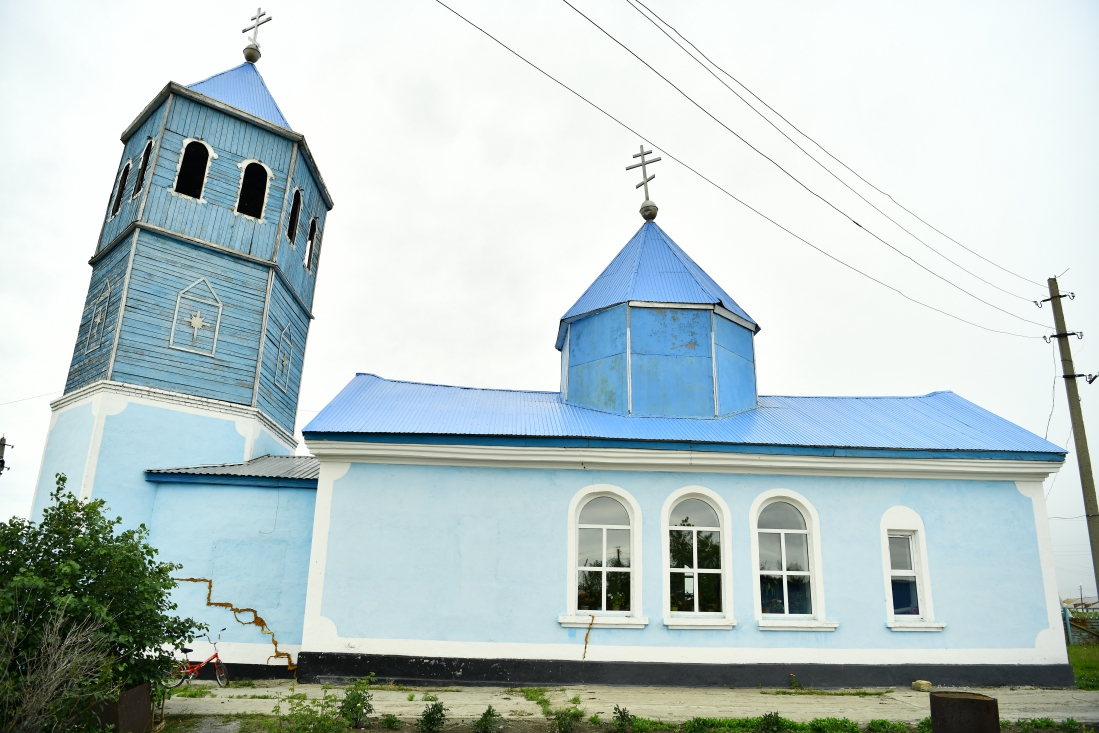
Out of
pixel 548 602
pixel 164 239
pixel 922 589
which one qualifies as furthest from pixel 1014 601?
A: pixel 164 239

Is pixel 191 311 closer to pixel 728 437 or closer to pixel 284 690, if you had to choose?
pixel 284 690

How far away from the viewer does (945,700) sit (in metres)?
7.17

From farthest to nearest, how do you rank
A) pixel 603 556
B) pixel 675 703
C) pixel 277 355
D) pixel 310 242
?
pixel 310 242 → pixel 277 355 → pixel 603 556 → pixel 675 703

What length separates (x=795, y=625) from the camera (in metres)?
11.9

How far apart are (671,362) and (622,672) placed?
6165 mm

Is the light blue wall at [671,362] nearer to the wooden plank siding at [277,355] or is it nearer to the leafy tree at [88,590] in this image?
the wooden plank siding at [277,355]

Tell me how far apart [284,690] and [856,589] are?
31.9 feet

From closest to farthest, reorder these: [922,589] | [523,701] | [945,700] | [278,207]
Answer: [945,700] < [523,701] < [922,589] < [278,207]

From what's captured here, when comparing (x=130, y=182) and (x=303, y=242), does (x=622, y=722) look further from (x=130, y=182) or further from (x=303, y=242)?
(x=130, y=182)

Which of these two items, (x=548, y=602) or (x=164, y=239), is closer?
(x=548, y=602)

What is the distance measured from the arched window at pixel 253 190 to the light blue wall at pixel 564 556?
27.3 feet

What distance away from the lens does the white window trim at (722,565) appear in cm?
1179

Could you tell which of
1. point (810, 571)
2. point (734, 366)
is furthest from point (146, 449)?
point (810, 571)

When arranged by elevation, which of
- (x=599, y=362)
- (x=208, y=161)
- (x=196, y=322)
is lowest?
(x=599, y=362)
